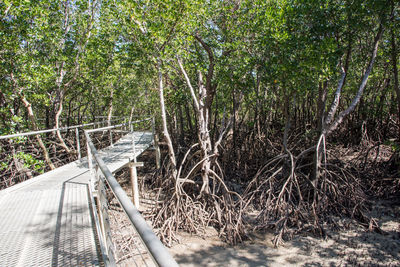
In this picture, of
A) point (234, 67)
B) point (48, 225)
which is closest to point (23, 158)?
point (48, 225)

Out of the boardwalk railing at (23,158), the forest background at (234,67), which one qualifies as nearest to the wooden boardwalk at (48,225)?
the boardwalk railing at (23,158)

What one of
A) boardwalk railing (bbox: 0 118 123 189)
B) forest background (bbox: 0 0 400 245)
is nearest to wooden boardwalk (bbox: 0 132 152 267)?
boardwalk railing (bbox: 0 118 123 189)

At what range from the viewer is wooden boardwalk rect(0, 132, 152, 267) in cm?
201

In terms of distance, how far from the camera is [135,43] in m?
5.52

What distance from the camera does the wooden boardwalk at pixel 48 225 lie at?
2.01 m

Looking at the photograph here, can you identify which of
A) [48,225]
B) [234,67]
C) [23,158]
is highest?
[234,67]

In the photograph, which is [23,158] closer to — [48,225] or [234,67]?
[48,225]

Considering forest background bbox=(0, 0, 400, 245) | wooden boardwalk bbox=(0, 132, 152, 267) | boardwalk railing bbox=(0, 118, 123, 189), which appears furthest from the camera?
boardwalk railing bbox=(0, 118, 123, 189)

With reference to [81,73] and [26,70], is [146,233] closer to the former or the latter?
[26,70]

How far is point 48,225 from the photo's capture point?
2533 mm

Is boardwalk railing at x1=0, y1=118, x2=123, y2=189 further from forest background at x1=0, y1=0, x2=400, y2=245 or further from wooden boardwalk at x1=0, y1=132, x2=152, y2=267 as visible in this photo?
wooden boardwalk at x1=0, y1=132, x2=152, y2=267

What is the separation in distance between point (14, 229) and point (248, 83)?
519cm

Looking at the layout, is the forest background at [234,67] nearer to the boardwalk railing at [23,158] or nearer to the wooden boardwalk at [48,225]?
the boardwalk railing at [23,158]

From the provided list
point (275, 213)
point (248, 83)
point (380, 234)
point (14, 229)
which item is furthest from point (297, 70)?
point (14, 229)
